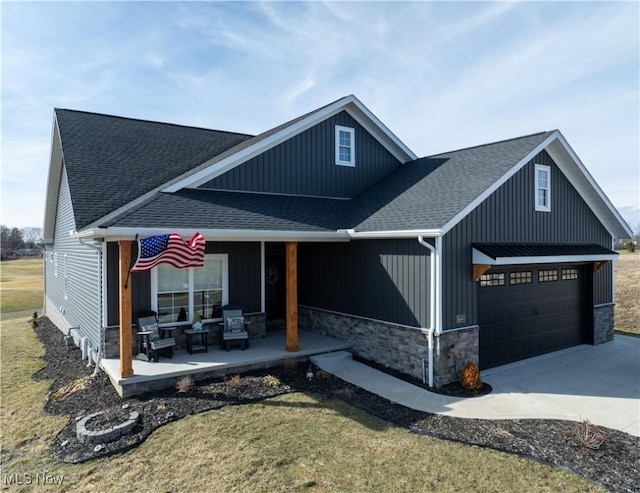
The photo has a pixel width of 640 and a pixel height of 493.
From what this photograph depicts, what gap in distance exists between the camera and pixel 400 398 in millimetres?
7625

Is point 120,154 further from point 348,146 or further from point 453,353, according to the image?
point 453,353

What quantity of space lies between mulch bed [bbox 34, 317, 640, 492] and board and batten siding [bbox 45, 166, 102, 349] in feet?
5.41

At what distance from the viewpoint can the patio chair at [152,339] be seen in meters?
8.74

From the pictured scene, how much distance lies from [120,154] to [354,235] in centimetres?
752

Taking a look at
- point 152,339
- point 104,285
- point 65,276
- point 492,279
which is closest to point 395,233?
point 492,279

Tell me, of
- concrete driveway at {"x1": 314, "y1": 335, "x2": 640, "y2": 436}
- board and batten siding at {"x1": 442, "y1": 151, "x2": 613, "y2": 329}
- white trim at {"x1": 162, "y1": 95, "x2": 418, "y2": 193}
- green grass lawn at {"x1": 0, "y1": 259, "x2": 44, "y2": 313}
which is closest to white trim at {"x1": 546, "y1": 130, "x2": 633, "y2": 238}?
board and batten siding at {"x1": 442, "y1": 151, "x2": 613, "y2": 329}

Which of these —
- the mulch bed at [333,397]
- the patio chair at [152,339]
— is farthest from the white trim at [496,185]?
the patio chair at [152,339]

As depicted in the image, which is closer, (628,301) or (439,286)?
(439,286)

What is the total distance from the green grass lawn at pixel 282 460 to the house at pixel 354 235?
7.78 feet

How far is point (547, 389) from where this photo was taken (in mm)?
8133

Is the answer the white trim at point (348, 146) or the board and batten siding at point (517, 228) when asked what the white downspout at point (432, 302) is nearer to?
the board and batten siding at point (517, 228)

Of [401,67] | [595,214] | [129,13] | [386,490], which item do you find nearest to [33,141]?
[129,13]

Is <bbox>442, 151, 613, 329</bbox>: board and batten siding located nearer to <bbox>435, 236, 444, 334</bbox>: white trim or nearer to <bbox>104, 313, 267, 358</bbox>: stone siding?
<bbox>435, 236, 444, 334</bbox>: white trim

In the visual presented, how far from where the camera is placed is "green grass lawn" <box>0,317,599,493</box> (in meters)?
4.79
